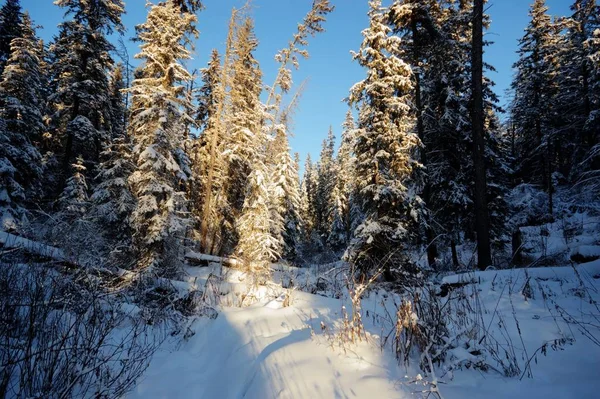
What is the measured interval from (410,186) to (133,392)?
39.8ft

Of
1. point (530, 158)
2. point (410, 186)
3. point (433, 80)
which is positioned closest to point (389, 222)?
point (410, 186)

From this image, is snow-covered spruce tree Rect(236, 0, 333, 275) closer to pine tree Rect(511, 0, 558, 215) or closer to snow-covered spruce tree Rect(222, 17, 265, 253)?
snow-covered spruce tree Rect(222, 17, 265, 253)

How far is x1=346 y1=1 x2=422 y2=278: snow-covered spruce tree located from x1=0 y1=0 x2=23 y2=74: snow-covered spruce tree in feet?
95.3

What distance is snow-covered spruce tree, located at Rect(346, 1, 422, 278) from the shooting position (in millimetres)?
10250

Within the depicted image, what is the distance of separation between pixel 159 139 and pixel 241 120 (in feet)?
23.2

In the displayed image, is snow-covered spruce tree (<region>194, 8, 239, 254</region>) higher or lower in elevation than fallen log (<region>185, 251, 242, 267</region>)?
higher

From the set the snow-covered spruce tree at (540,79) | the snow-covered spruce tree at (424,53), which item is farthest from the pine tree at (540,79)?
the snow-covered spruce tree at (424,53)

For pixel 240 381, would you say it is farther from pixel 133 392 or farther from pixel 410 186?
pixel 410 186

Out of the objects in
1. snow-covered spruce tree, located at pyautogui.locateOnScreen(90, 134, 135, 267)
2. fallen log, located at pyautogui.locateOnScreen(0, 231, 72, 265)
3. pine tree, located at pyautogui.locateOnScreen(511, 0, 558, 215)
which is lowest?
fallen log, located at pyautogui.locateOnScreen(0, 231, 72, 265)

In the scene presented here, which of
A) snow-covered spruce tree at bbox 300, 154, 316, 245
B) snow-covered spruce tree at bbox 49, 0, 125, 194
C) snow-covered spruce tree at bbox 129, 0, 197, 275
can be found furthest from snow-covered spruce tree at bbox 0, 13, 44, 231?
snow-covered spruce tree at bbox 300, 154, 316, 245

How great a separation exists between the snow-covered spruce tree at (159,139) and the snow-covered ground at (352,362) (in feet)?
23.3

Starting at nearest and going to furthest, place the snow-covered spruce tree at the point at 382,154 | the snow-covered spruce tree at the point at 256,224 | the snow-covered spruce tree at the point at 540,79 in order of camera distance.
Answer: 1. the snow-covered spruce tree at the point at 382,154
2. the snow-covered spruce tree at the point at 256,224
3. the snow-covered spruce tree at the point at 540,79

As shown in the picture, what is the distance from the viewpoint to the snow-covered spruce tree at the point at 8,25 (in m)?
23.7

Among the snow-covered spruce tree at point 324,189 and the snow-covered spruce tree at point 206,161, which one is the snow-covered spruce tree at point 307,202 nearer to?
the snow-covered spruce tree at point 324,189
